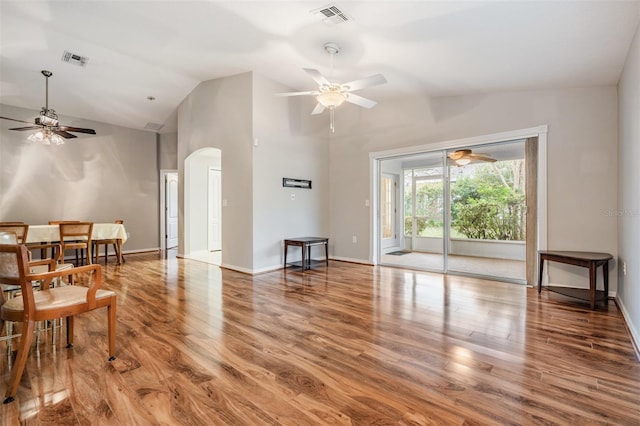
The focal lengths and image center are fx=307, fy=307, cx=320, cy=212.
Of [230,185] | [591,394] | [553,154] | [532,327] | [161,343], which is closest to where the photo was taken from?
[591,394]

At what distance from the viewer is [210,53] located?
14.7ft

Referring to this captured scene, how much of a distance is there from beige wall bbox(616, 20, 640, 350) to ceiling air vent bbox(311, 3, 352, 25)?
2.56 meters

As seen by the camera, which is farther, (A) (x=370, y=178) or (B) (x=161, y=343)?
(A) (x=370, y=178)

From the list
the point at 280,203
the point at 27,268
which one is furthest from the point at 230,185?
the point at 27,268

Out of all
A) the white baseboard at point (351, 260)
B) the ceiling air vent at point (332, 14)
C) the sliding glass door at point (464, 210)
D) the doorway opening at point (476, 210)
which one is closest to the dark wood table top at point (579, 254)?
the doorway opening at point (476, 210)

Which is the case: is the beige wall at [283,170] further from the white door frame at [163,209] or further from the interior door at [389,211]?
the white door frame at [163,209]

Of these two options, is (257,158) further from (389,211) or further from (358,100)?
(389,211)

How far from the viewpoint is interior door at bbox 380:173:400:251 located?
7.88 metres

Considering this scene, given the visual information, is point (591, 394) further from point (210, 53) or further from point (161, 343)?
point (210, 53)

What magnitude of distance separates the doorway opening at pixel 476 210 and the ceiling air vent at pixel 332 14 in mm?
2795

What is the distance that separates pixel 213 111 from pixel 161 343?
175 inches

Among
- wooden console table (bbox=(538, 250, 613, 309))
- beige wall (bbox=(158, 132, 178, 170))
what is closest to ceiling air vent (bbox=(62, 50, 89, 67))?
beige wall (bbox=(158, 132, 178, 170))

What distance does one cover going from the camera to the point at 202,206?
24.8 ft

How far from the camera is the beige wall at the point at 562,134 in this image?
3.86 metres
